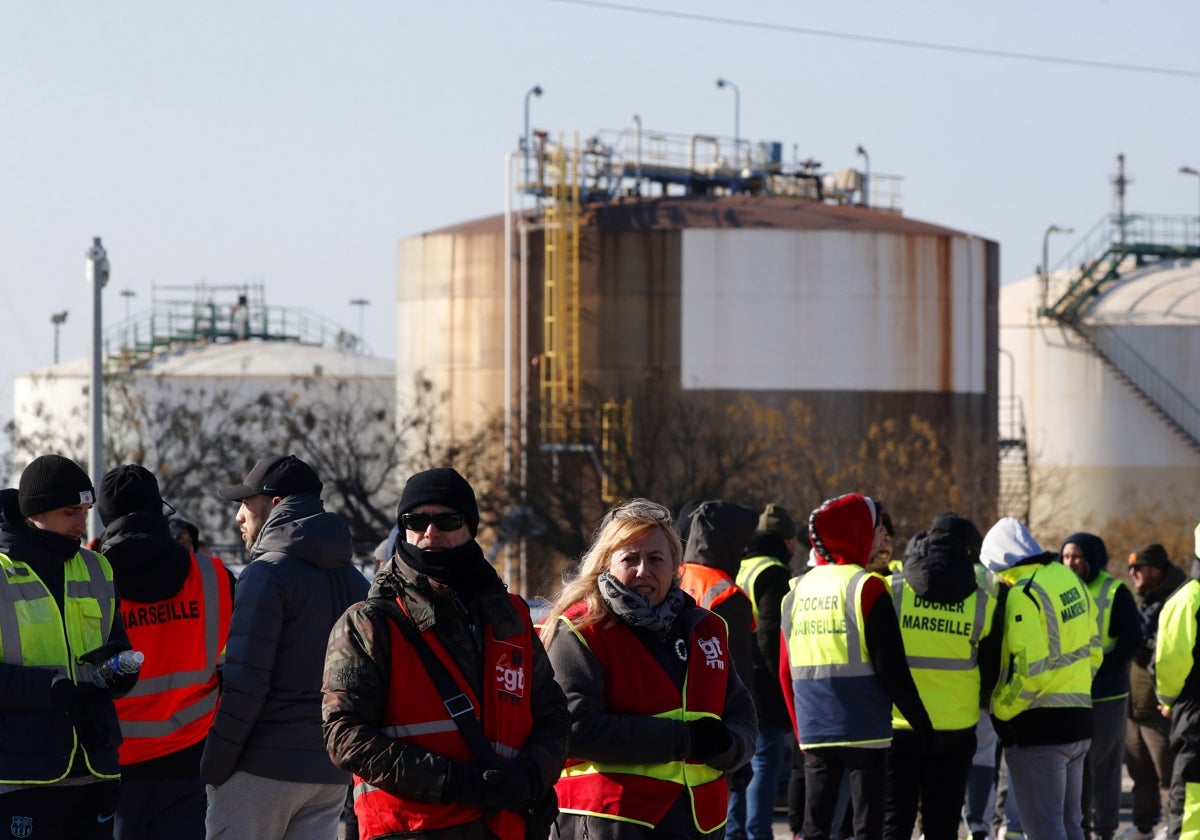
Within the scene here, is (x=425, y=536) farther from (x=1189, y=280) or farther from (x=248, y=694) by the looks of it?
(x=1189, y=280)

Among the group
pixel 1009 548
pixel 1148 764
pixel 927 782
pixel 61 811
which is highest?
pixel 1009 548

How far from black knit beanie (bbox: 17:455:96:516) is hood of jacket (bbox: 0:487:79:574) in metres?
0.04

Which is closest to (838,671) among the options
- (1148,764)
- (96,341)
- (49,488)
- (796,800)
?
(796,800)

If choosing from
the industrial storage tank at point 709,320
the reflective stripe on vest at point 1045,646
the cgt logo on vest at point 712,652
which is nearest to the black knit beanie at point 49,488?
the cgt logo on vest at point 712,652

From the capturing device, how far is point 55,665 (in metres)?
5.93

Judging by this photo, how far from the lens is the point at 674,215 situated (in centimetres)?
3819

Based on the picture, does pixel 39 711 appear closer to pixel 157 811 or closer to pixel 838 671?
pixel 157 811

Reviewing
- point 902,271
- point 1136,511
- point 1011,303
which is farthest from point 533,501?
point 1011,303

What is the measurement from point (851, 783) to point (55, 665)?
345cm

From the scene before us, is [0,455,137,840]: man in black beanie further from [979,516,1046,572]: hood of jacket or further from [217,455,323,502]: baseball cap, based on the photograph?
[979,516,1046,572]: hood of jacket

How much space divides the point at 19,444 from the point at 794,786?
3422 centimetres

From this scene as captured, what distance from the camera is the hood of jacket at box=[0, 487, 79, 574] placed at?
19.7 feet

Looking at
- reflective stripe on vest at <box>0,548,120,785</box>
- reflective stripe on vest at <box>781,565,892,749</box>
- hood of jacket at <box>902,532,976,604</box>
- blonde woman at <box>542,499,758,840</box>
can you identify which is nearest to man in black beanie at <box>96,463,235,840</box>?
reflective stripe on vest at <box>0,548,120,785</box>

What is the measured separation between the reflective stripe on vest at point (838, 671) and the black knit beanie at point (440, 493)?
9.91ft
